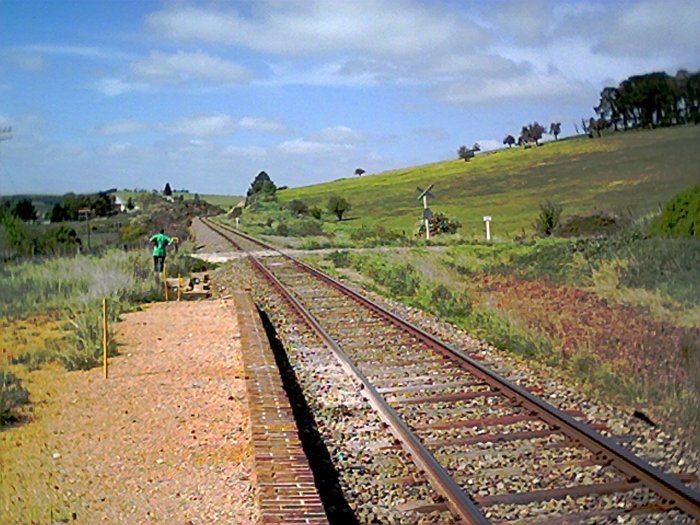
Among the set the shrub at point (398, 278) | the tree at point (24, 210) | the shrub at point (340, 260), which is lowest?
the shrub at point (398, 278)

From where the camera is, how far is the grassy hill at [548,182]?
61.7 ft

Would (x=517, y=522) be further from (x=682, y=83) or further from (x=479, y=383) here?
(x=682, y=83)

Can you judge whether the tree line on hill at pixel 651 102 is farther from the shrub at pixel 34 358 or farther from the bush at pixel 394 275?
the shrub at pixel 34 358

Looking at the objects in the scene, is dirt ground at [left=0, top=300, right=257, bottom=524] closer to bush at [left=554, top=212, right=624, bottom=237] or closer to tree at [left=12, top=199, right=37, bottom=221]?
tree at [left=12, top=199, right=37, bottom=221]

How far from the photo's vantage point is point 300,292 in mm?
20094

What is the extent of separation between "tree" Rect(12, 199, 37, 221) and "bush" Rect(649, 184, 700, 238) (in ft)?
64.3

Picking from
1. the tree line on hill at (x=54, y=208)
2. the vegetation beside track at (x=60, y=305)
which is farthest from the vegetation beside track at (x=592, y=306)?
the tree line on hill at (x=54, y=208)

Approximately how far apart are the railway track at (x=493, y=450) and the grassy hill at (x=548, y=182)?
4738mm

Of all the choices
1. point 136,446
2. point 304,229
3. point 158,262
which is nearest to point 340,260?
point 158,262

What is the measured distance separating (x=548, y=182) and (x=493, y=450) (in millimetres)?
50423

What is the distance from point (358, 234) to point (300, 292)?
103 feet

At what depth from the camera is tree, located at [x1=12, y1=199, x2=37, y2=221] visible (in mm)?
27172

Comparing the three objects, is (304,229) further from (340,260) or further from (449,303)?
(449,303)

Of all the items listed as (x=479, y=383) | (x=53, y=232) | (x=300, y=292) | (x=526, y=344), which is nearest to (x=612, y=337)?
(x=526, y=344)
